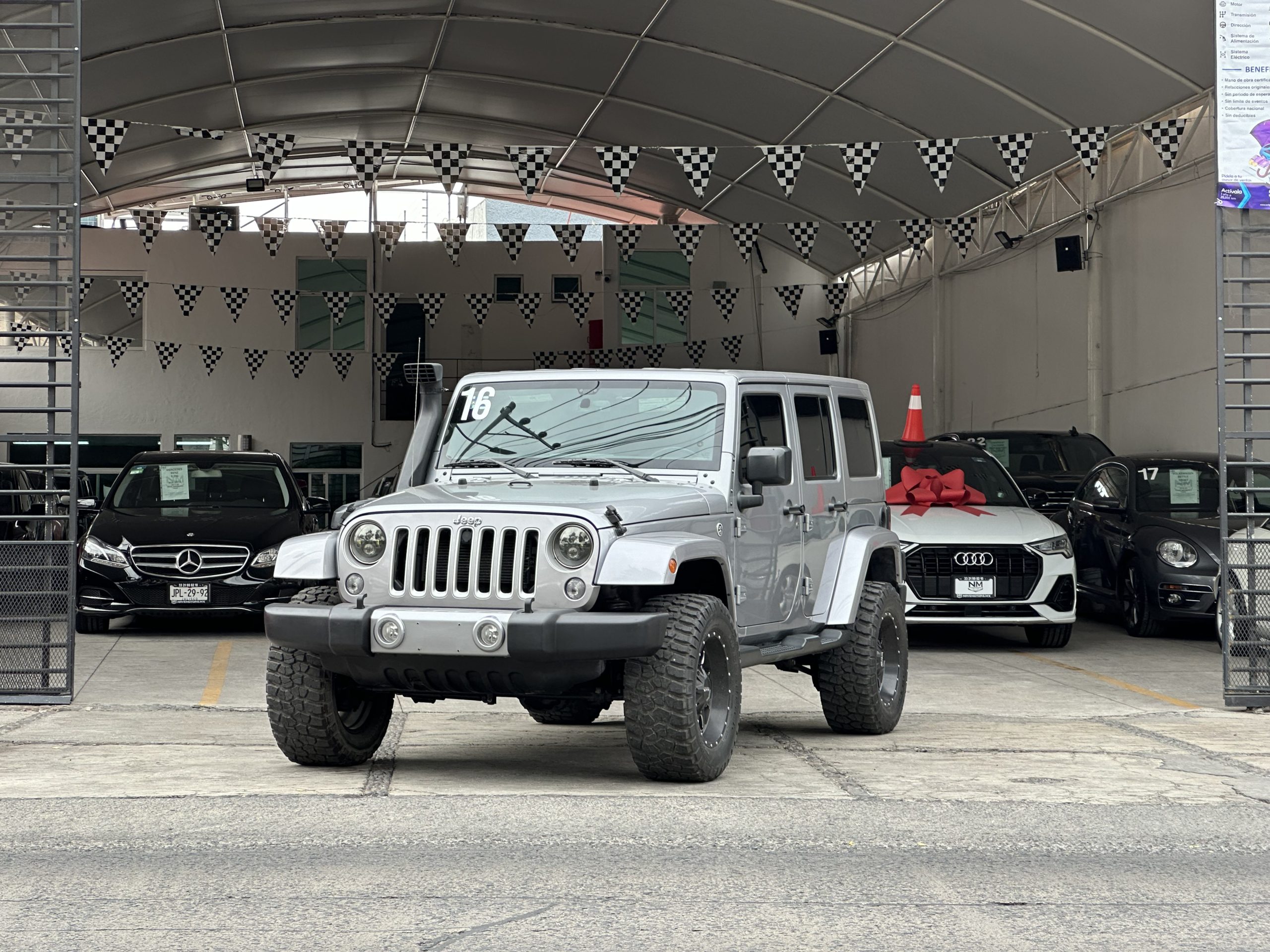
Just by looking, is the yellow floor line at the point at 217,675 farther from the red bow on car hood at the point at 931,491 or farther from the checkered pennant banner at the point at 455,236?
the checkered pennant banner at the point at 455,236

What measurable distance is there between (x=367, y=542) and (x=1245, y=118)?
6085mm

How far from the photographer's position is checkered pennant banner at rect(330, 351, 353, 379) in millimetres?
35688

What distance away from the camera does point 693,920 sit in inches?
170

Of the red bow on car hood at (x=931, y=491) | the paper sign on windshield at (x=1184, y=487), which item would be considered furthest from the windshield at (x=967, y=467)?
the paper sign on windshield at (x=1184, y=487)

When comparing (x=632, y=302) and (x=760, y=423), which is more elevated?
(x=632, y=302)

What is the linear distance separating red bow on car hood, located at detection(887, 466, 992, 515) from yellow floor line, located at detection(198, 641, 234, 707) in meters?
5.56

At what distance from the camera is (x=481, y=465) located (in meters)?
7.11

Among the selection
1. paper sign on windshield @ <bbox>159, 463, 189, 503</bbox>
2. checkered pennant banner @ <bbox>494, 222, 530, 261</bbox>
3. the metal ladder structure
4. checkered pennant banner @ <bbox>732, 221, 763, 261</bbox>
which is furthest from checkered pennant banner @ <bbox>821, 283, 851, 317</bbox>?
the metal ladder structure

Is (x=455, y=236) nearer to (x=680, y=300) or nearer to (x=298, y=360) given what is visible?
(x=680, y=300)

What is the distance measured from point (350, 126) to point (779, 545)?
23.6 meters

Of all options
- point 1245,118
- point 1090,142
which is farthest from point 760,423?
point 1090,142

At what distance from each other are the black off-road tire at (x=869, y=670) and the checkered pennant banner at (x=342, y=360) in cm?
2839

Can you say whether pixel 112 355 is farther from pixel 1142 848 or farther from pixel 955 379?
pixel 1142 848

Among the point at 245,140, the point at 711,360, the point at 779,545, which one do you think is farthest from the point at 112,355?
the point at 779,545
